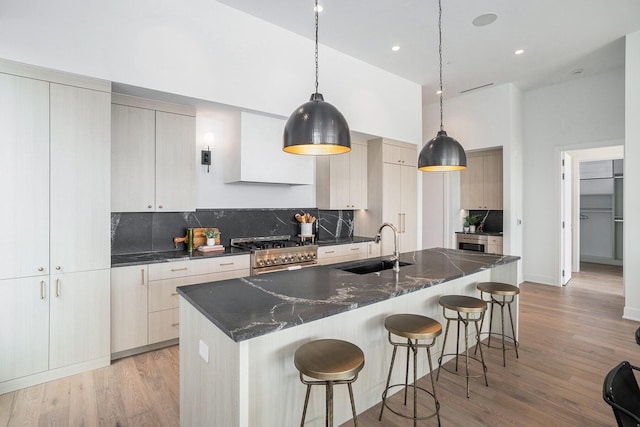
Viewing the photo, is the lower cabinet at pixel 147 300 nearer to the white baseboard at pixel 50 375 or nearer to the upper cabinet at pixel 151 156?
the white baseboard at pixel 50 375

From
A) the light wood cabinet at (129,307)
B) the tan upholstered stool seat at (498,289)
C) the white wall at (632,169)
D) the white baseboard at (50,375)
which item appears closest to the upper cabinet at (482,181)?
the white wall at (632,169)

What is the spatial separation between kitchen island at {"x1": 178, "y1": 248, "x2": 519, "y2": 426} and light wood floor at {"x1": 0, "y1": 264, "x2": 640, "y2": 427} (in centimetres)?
43

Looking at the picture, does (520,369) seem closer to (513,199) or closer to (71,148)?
(513,199)

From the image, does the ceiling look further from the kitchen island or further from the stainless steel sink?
the kitchen island

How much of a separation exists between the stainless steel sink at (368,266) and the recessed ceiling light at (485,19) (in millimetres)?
2861

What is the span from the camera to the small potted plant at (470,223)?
20.9 ft

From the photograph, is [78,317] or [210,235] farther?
[210,235]

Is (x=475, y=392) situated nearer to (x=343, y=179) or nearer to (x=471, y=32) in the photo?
(x=343, y=179)

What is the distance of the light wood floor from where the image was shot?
2.17m

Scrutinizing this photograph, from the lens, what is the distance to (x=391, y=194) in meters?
5.04

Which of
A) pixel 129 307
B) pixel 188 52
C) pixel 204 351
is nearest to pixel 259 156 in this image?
pixel 188 52

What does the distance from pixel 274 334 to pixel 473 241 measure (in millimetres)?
5370

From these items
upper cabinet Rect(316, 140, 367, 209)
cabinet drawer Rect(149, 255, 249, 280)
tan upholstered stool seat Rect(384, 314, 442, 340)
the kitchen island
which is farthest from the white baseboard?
upper cabinet Rect(316, 140, 367, 209)

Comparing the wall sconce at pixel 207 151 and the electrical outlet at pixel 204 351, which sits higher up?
the wall sconce at pixel 207 151
